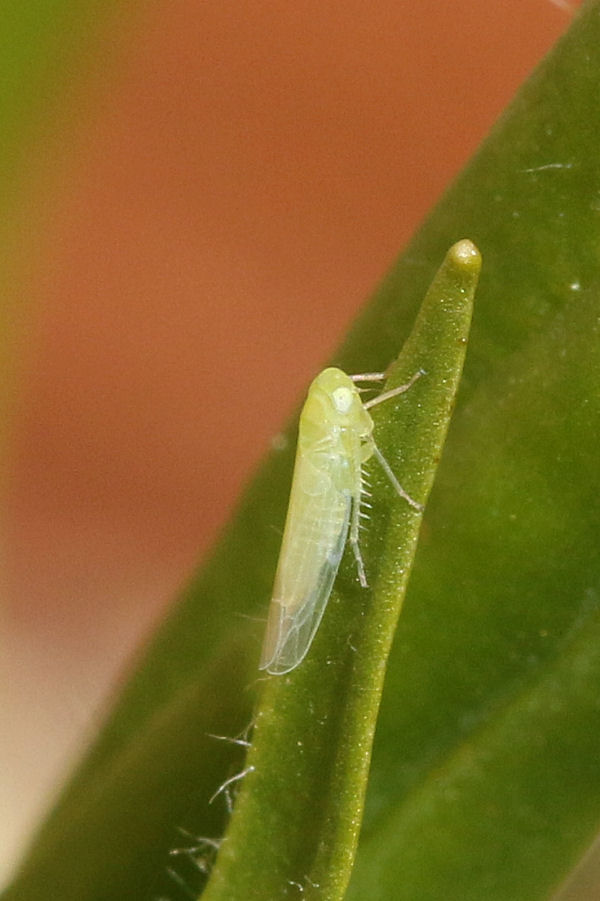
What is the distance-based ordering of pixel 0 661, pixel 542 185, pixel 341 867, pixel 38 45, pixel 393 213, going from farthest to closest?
pixel 393 213, pixel 0 661, pixel 38 45, pixel 542 185, pixel 341 867

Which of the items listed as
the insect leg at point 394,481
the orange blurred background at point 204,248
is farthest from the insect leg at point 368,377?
the orange blurred background at point 204,248

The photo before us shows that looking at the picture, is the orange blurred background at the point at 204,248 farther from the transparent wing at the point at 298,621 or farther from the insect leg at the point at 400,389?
the insect leg at the point at 400,389

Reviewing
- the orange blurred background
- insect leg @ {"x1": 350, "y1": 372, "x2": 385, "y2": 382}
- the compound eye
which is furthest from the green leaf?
the orange blurred background

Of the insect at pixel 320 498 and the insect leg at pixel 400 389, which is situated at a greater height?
the insect leg at pixel 400 389

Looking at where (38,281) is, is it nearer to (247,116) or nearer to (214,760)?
(247,116)

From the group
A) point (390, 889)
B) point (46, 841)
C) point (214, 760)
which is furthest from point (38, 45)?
point (390, 889)

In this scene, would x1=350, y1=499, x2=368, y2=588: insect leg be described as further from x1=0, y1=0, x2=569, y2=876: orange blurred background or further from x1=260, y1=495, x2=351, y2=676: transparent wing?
x1=0, y1=0, x2=569, y2=876: orange blurred background
